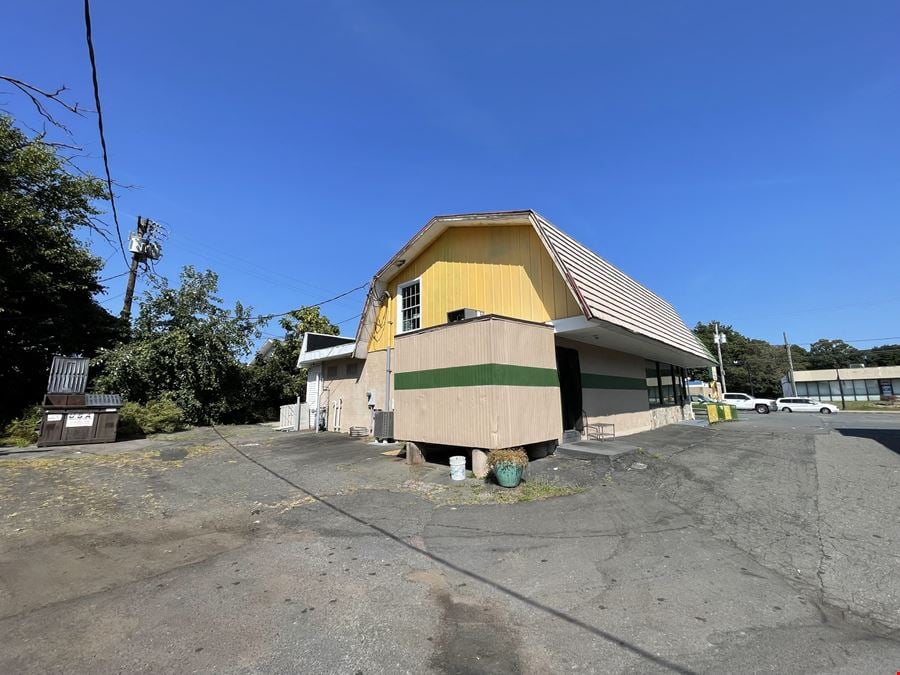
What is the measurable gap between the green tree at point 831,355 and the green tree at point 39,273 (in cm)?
11496

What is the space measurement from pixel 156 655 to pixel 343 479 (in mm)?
5836

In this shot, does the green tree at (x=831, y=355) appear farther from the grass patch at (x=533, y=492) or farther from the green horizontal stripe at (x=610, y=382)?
the grass patch at (x=533, y=492)

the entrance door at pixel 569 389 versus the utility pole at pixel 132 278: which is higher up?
the utility pole at pixel 132 278

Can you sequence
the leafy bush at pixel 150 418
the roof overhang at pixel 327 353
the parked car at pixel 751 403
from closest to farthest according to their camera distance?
the roof overhang at pixel 327 353, the leafy bush at pixel 150 418, the parked car at pixel 751 403

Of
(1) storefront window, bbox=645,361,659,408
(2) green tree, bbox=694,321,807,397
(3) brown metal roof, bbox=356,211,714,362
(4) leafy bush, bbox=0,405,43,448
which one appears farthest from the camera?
(2) green tree, bbox=694,321,807,397

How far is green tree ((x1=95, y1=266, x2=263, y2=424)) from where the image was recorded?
18.2m

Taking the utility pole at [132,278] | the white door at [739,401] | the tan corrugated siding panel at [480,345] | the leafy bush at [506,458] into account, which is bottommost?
the leafy bush at [506,458]

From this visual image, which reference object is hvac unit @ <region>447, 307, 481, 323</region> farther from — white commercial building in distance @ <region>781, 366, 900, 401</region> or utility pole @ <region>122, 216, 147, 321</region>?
white commercial building in distance @ <region>781, 366, 900, 401</region>

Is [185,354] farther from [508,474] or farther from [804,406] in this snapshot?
[804,406]

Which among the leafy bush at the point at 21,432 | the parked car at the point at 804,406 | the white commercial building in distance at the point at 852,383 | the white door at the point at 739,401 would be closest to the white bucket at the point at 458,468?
the leafy bush at the point at 21,432

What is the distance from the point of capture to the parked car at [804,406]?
34925mm

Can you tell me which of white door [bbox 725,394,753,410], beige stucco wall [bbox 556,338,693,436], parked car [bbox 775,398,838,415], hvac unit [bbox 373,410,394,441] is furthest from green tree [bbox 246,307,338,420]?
parked car [bbox 775,398,838,415]

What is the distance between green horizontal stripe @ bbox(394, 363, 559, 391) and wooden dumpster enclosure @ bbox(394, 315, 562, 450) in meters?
0.02

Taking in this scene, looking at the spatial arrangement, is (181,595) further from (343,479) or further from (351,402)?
(351,402)
